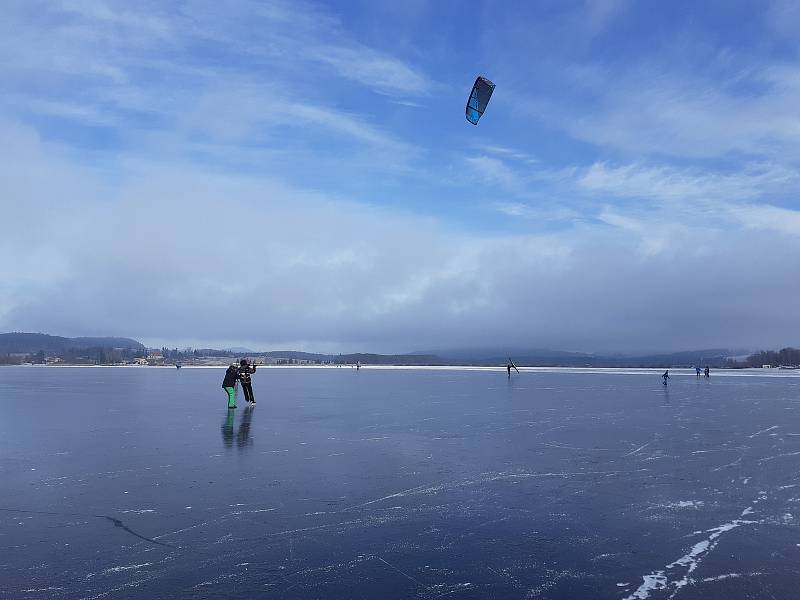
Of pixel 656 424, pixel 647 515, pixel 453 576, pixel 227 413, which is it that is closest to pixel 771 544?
pixel 647 515

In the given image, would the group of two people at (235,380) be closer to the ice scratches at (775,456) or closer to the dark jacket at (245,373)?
the dark jacket at (245,373)

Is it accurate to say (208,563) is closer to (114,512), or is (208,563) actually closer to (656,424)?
(114,512)

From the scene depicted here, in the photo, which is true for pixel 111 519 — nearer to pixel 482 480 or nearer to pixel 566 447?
pixel 482 480

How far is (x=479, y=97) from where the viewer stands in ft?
44.8

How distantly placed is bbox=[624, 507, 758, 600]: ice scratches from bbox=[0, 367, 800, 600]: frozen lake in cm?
2

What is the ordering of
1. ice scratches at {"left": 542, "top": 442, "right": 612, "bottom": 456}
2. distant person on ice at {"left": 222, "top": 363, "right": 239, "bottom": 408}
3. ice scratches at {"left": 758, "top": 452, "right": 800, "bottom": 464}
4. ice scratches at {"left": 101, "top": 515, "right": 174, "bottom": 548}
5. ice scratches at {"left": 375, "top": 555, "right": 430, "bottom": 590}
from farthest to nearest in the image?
distant person on ice at {"left": 222, "top": 363, "right": 239, "bottom": 408} → ice scratches at {"left": 542, "top": 442, "right": 612, "bottom": 456} → ice scratches at {"left": 758, "top": 452, "right": 800, "bottom": 464} → ice scratches at {"left": 101, "top": 515, "right": 174, "bottom": 548} → ice scratches at {"left": 375, "top": 555, "right": 430, "bottom": 590}

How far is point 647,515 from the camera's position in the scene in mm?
6105

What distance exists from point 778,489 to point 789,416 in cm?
971

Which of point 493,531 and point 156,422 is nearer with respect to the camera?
point 493,531

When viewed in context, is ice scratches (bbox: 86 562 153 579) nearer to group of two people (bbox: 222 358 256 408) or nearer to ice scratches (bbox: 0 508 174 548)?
ice scratches (bbox: 0 508 174 548)

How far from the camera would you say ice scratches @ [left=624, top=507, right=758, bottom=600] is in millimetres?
4258

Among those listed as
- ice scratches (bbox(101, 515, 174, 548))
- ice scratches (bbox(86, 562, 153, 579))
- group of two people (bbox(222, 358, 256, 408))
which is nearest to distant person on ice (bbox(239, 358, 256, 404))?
group of two people (bbox(222, 358, 256, 408))

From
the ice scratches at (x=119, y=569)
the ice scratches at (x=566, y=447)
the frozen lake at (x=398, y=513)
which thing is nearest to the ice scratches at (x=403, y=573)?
the frozen lake at (x=398, y=513)

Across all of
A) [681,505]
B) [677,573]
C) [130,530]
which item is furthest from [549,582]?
[130,530]
